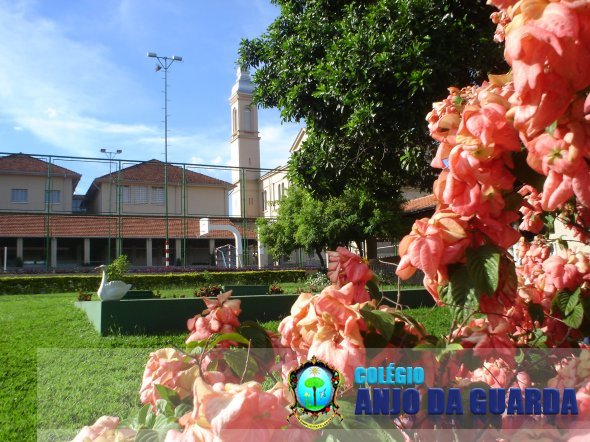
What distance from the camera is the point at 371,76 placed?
4.53 meters

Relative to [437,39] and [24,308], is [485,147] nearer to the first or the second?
[437,39]

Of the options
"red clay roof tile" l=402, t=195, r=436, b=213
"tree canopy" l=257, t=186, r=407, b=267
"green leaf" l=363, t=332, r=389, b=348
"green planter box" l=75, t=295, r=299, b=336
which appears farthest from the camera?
"red clay roof tile" l=402, t=195, r=436, b=213

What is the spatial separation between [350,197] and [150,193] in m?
14.2

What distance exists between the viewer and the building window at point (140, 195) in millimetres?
25969

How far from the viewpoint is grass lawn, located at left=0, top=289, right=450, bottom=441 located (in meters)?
2.79

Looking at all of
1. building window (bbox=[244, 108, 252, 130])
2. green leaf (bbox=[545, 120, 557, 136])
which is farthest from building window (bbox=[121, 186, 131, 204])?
green leaf (bbox=[545, 120, 557, 136])

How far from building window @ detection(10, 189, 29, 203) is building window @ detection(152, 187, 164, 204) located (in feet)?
20.9

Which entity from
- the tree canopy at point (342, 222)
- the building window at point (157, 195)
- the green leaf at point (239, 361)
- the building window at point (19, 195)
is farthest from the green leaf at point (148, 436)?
the building window at point (19, 195)

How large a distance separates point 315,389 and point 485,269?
254 millimetres

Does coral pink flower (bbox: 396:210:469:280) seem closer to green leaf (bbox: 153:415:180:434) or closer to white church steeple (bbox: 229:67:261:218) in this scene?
green leaf (bbox: 153:415:180:434)

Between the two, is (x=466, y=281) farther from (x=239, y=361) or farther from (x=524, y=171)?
(x=239, y=361)

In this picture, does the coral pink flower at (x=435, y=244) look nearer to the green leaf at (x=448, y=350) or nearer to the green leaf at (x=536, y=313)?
the green leaf at (x=448, y=350)

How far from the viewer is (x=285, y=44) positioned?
5.61m

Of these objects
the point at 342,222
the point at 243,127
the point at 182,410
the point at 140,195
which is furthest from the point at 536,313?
the point at 243,127
